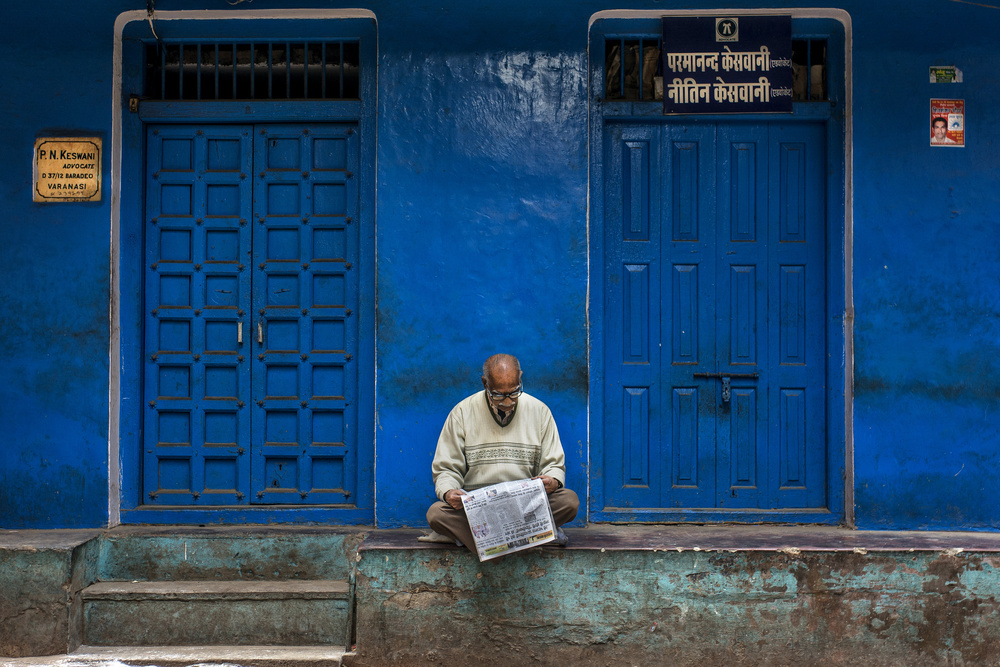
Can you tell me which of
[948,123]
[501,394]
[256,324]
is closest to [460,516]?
[501,394]

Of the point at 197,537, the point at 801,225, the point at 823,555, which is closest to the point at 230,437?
the point at 197,537

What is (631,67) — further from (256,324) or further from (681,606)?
(681,606)

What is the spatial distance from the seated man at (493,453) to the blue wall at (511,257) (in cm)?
52

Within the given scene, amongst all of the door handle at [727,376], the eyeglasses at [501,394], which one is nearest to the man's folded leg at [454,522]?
the eyeglasses at [501,394]

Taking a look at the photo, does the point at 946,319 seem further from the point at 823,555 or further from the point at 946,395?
the point at 823,555

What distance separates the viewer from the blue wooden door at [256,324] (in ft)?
15.3

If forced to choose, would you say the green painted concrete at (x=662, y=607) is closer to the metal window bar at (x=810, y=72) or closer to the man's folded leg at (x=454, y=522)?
the man's folded leg at (x=454, y=522)

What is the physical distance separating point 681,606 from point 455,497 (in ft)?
4.53

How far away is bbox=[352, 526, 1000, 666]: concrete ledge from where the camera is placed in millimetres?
3938

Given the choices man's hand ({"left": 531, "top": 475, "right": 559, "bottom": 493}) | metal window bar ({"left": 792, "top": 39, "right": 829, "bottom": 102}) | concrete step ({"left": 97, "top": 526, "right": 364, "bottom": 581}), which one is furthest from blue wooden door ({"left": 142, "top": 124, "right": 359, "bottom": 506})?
metal window bar ({"left": 792, "top": 39, "right": 829, "bottom": 102})

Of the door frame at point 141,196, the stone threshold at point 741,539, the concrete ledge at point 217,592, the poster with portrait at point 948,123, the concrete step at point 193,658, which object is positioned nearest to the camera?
the concrete step at point 193,658

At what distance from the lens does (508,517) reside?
3639 mm

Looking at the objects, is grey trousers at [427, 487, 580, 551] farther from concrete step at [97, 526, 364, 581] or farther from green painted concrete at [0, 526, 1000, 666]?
concrete step at [97, 526, 364, 581]

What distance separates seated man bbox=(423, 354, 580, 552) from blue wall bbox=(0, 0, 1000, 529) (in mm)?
522
